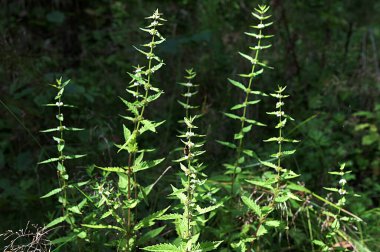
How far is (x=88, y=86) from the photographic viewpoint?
4.36 m

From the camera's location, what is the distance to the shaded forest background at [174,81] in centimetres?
330

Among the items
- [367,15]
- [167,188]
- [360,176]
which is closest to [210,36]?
[360,176]

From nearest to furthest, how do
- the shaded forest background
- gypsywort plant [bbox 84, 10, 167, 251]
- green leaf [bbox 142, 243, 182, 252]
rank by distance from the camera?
green leaf [bbox 142, 243, 182, 252] → gypsywort plant [bbox 84, 10, 167, 251] → the shaded forest background

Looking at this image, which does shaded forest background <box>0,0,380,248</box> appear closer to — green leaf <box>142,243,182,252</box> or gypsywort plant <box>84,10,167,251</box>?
gypsywort plant <box>84,10,167,251</box>

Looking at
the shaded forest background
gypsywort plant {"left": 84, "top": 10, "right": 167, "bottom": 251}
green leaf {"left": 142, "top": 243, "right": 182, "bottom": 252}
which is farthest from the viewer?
the shaded forest background

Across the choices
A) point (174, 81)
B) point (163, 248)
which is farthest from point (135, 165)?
point (174, 81)

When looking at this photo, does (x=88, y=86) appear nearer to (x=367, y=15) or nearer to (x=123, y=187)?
(x=123, y=187)

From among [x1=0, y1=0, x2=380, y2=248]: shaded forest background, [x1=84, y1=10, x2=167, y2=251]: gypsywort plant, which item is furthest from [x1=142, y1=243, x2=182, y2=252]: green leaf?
[x1=0, y1=0, x2=380, y2=248]: shaded forest background

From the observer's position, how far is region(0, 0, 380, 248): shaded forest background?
3.30 metres

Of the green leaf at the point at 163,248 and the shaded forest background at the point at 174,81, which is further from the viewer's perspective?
the shaded forest background at the point at 174,81

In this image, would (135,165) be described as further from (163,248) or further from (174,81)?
(174,81)

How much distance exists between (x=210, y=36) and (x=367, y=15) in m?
3.50

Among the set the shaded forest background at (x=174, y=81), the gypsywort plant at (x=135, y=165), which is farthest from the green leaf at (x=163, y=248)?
the shaded forest background at (x=174, y=81)

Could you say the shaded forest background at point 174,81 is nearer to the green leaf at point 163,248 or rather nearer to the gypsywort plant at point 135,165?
the gypsywort plant at point 135,165
